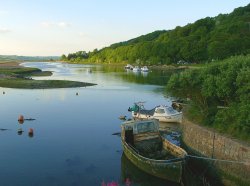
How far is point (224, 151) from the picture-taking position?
2356 cm

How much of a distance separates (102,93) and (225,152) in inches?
2148

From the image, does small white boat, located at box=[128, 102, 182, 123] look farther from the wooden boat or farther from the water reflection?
the water reflection

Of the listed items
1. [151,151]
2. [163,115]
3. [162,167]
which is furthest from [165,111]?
[162,167]

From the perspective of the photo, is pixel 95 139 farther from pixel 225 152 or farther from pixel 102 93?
pixel 102 93

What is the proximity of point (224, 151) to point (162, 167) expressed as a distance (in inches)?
172

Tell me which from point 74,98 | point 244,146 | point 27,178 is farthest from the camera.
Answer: point 74,98

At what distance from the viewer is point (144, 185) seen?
2453 cm

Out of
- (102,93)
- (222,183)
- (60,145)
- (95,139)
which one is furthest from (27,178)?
(102,93)

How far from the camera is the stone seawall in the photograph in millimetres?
21500

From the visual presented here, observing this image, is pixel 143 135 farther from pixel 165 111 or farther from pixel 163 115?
pixel 165 111

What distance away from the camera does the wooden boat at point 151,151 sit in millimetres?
23906

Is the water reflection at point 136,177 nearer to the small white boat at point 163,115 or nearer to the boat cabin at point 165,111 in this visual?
the small white boat at point 163,115

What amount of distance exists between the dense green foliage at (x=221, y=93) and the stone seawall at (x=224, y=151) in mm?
1004

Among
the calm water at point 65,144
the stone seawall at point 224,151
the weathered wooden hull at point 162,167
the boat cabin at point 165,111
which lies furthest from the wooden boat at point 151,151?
the boat cabin at point 165,111
